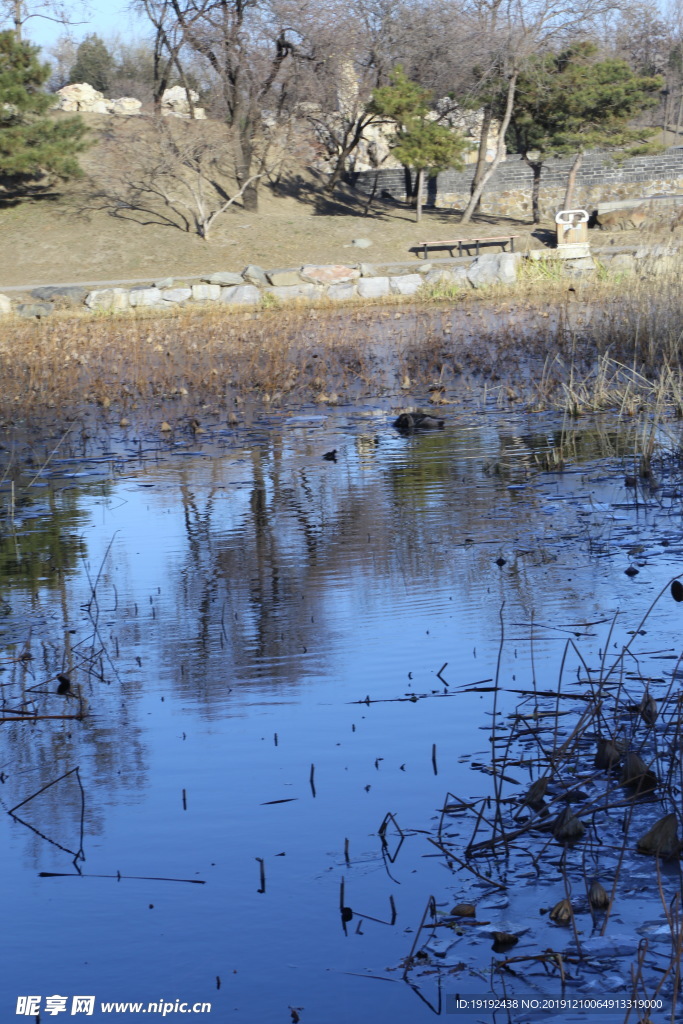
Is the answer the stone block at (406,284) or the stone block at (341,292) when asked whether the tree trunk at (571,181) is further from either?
the stone block at (341,292)

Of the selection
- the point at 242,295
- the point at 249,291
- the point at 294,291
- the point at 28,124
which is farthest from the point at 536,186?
the point at 242,295

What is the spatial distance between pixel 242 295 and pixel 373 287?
261 cm

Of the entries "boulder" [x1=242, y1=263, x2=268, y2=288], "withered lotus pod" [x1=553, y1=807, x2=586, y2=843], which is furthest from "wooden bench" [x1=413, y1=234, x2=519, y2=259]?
"withered lotus pod" [x1=553, y1=807, x2=586, y2=843]

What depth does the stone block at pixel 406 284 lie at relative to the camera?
77.3ft

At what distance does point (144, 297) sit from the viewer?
77.7 ft

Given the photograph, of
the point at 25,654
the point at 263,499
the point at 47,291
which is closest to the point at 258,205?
the point at 47,291

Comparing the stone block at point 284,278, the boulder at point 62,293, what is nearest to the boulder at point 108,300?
the boulder at point 62,293

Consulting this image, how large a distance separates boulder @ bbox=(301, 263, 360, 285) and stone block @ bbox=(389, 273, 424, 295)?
1526mm

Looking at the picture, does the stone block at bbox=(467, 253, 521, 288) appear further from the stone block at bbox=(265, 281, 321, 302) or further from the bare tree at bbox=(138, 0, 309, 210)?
the bare tree at bbox=(138, 0, 309, 210)

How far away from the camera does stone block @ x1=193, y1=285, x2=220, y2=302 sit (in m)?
24.2

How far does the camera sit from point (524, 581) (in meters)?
4.83

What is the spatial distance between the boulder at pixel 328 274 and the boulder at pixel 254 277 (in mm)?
856

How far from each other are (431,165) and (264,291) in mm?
15806

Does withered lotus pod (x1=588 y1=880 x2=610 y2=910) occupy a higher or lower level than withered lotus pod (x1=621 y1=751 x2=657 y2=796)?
lower
